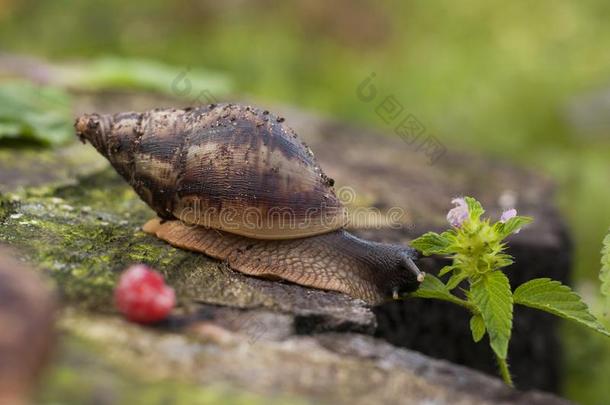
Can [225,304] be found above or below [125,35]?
below

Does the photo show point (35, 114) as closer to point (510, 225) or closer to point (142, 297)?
point (142, 297)

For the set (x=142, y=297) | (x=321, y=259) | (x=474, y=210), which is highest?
(x=474, y=210)

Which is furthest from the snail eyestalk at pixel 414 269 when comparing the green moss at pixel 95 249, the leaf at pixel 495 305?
the green moss at pixel 95 249

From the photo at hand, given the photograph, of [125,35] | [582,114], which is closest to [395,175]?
[582,114]

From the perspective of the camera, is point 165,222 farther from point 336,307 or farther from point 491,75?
point 491,75

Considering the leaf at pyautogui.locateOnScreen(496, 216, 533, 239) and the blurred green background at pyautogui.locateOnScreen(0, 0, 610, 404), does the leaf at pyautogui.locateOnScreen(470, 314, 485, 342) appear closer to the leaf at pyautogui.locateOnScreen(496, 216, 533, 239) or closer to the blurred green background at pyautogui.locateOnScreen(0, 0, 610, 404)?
the leaf at pyautogui.locateOnScreen(496, 216, 533, 239)

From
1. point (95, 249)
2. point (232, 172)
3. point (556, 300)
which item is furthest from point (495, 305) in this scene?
point (95, 249)
